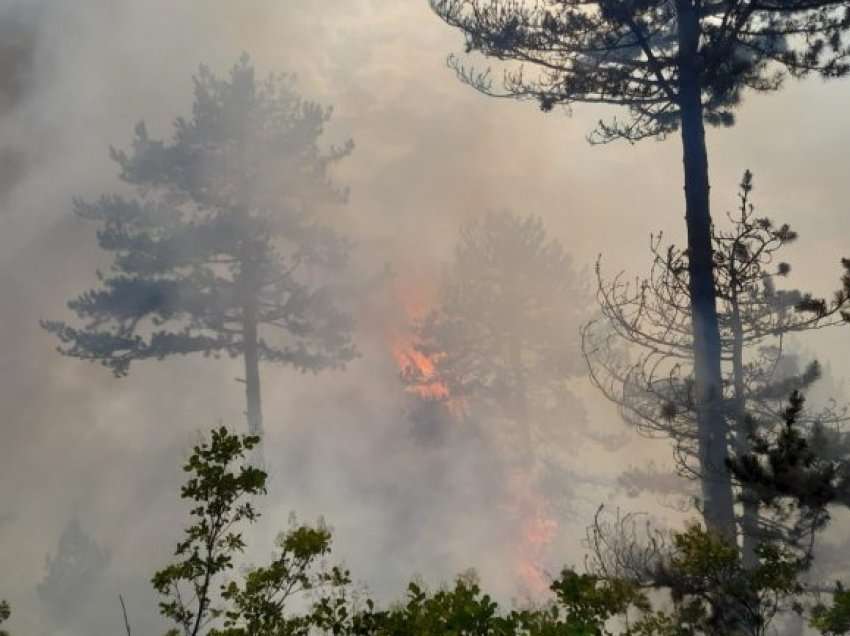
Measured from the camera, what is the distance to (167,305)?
22.2 metres

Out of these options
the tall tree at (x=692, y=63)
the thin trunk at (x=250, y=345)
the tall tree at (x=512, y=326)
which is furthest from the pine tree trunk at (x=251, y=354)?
the tall tree at (x=692, y=63)

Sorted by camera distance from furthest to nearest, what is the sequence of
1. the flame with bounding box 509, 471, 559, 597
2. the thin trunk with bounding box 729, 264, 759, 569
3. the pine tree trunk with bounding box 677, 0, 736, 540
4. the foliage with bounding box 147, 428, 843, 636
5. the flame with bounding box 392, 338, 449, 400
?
the flame with bounding box 392, 338, 449, 400, the flame with bounding box 509, 471, 559, 597, the thin trunk with bounding box 729, 264, 759, 569, the pine tree trunk with bounding box 677, 0, 736, 540, the foliage with bounding box 147, 428, 843, 636

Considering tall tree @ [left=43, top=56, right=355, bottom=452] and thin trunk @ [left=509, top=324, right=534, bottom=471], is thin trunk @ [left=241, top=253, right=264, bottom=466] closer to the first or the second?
tall tree @ [left=43, top=56, right=355, bottom=452]

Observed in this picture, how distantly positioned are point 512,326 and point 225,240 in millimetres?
10774

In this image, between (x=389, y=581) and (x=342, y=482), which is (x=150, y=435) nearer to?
(x=342, y=482)

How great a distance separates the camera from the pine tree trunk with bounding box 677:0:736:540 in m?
8.30

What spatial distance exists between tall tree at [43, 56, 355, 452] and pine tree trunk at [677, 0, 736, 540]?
15274 millimetres

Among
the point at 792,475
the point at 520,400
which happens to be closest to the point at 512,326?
the point at 520,400

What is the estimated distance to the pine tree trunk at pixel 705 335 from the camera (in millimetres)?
8305

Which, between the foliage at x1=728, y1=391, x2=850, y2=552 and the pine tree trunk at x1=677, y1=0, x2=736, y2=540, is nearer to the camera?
the foliage at x1=728, y1=391, x2=850, y2=552

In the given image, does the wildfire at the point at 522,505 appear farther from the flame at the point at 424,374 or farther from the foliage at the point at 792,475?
the foliage at the point at 792,475

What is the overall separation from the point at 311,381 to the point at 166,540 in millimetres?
9450

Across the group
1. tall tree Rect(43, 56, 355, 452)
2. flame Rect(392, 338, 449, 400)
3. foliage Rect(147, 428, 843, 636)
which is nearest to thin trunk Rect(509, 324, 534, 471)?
flame Rect(392, 338, 449, 400)

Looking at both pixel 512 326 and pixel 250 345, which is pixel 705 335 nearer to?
pixel 250 345
